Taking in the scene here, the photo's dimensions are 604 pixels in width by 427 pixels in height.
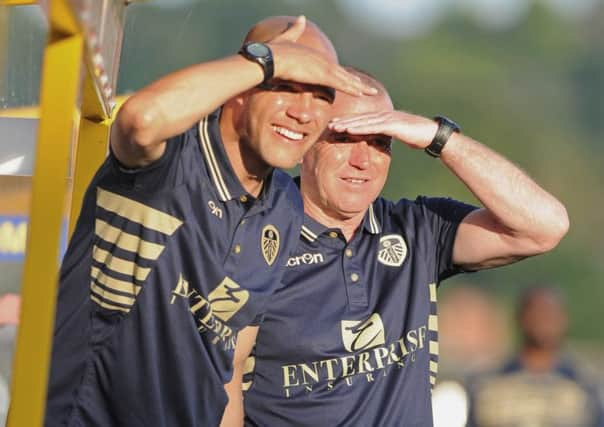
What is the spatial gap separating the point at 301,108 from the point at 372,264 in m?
1.06

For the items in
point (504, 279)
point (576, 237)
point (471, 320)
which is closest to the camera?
point (471, 320)

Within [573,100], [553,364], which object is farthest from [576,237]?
[553,364]

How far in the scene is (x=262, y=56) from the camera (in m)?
4.12

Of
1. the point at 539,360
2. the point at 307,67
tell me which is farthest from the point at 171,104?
the point at 539,360

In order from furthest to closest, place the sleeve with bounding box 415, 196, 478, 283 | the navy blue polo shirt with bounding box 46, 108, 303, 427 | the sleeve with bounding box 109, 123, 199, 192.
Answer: the sleeve with bounding box 415, 196, 478, 283, the navy blue polo shirt with bounding box 46, 108, 303, 427, the sleeve with bounding box 109, 123, 199, 192

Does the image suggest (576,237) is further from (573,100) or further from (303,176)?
(303,176)

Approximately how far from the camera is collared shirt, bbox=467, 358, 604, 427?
323 inches

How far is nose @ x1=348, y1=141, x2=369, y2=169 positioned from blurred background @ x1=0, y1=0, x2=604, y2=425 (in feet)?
43.6

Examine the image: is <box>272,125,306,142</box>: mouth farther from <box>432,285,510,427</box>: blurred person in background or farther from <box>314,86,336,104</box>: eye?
<box>432,285,510,427</box>: blurred person in background

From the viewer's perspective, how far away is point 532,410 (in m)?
8.20

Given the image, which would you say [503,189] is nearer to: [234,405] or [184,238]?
[234,405]

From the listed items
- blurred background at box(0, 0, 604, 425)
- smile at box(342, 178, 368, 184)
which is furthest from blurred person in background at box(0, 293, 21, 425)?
blurred background at box(0, 0, 604, 425)

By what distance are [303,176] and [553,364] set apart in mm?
3327

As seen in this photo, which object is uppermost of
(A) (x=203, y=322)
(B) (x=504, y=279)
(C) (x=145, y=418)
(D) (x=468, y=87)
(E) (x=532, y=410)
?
(A) (x=203, y=322)
